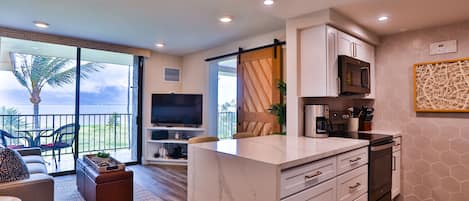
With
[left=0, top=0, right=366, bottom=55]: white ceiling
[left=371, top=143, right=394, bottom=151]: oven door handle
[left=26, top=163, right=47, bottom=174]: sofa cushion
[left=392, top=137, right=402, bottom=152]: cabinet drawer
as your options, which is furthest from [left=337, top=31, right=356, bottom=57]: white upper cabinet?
[left=26, top=163, right=47, bottom=174]: sofa cushion

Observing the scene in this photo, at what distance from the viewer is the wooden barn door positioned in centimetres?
380

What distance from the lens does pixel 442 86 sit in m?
3.00

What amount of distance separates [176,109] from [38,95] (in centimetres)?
231

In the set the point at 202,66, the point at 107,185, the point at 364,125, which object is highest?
the point at 202,66

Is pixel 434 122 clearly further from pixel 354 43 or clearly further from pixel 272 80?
pixel 272 80

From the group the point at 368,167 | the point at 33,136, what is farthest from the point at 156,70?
the point at 368,167

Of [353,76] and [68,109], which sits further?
[68,109]

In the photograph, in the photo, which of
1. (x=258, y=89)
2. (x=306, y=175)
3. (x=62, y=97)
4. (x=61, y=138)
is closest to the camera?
(x=306, y=175)

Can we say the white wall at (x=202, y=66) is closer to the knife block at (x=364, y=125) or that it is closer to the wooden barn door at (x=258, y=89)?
the wooden barn door at (x=258, y=89)

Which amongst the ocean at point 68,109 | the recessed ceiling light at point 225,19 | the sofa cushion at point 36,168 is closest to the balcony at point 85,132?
the ocean at point 68,109

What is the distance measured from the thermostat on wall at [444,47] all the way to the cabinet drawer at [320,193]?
7.19 feet

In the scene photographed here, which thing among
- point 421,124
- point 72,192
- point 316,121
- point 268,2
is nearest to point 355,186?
point 316,121

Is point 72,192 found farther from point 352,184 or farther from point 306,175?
point 352,184

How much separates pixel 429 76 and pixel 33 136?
20.0 feet
